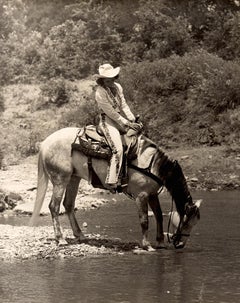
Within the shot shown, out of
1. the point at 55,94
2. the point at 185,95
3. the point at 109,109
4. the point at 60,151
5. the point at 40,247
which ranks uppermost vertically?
the point at 109,109

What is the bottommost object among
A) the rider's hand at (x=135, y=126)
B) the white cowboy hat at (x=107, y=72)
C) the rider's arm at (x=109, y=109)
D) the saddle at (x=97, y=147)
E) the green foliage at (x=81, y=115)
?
the green foliage at (x=81, y=115)

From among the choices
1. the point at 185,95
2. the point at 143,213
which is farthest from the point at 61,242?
the point at 185,95

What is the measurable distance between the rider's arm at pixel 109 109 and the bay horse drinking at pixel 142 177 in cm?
37

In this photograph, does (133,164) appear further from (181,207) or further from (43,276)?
(43,276)

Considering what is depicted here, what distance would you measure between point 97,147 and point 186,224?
69.5 inches

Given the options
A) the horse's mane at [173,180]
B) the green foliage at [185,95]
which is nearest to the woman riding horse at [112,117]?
the horse's mane at [173,180]

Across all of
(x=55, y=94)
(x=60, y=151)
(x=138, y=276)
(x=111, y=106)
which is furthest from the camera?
(x=55, y=94)

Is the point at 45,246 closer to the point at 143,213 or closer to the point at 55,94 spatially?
the point at 143,213

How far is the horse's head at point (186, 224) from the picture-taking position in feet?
34.1

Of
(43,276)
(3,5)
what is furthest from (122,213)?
(3,5)

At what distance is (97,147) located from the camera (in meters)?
10.7

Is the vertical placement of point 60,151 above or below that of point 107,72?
below

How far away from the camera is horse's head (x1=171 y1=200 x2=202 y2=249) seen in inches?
409

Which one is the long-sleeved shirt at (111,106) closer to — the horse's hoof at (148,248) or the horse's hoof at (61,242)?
the horse's hoof at (148,248)
